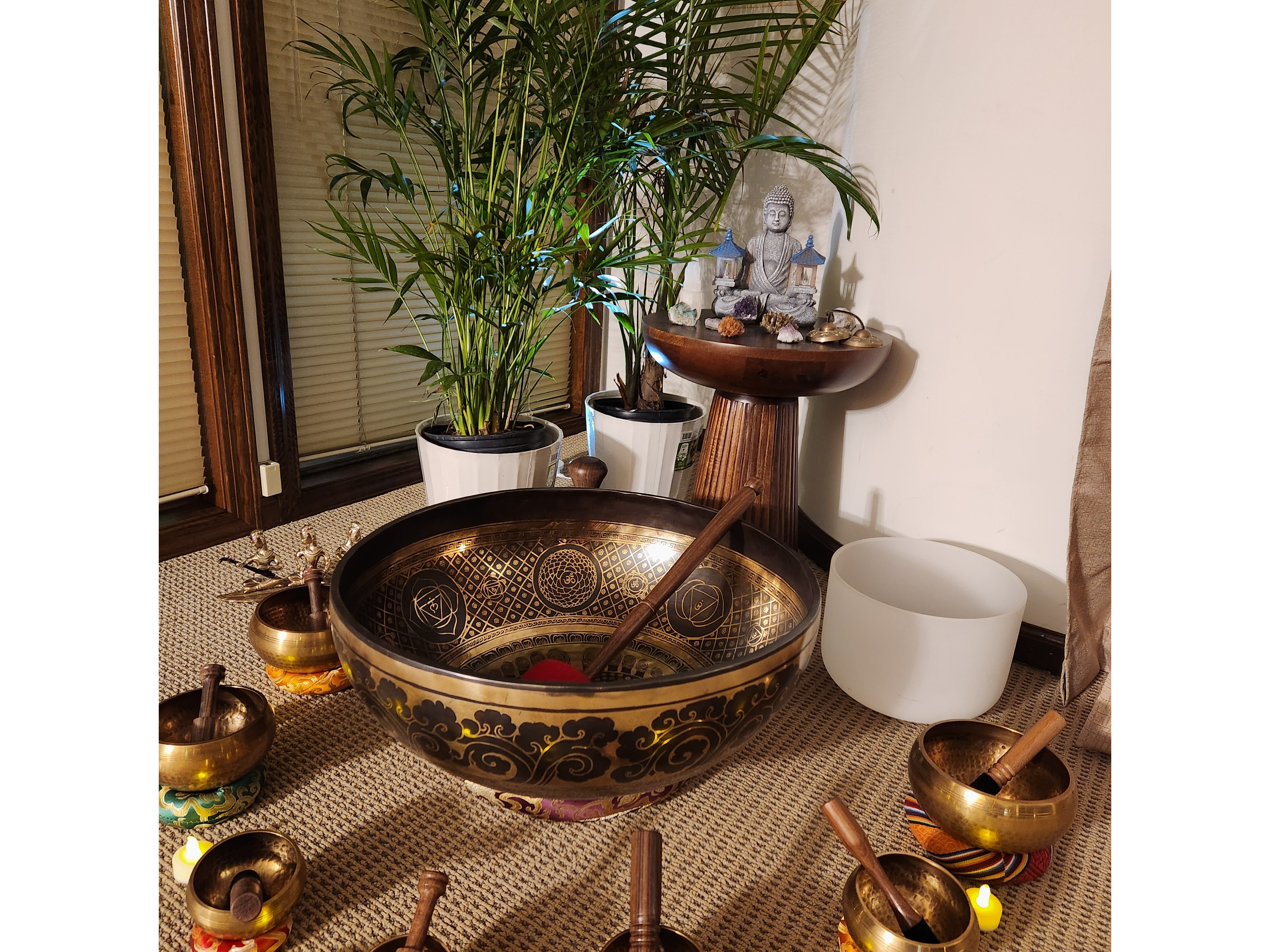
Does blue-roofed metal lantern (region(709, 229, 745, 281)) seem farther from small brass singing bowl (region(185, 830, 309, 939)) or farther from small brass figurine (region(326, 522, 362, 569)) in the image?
small brass singing bowl (region(185, 830, 309, 939))

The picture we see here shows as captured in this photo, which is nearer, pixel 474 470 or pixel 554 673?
pixel 554 673

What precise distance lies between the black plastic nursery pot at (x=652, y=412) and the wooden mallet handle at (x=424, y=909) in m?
1.37

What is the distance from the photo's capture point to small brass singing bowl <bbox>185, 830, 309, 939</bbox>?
77 cm

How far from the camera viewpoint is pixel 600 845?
979mm

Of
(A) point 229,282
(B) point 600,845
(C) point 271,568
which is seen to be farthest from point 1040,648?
(A) point 229,282

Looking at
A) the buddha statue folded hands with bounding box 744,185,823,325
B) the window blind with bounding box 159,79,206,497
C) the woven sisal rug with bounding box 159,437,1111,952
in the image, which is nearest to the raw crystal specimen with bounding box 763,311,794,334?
the buddha statue folded hands with bounding box 744,185,823,325

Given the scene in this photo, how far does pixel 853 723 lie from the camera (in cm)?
126

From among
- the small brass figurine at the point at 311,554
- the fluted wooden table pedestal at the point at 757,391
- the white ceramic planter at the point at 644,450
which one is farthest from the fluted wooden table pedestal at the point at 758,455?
the small brass figurine at the point at 311,554

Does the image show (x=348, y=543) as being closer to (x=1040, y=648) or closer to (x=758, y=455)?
Answer: (x=758, y=455)

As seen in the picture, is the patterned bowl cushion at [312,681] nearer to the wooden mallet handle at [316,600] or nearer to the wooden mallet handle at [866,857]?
the wooden mallet handle at [316,600]

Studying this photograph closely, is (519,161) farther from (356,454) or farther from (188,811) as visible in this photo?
(188,811)

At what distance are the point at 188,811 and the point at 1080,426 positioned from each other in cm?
137

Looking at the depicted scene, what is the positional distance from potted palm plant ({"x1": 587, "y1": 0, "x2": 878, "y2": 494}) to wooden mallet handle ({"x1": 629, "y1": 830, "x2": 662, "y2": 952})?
114 centimetres

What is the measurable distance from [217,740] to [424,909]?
348 millimetres
